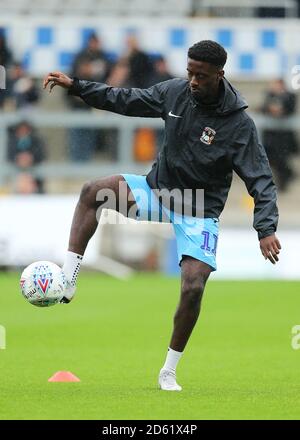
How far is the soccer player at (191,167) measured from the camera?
877cm

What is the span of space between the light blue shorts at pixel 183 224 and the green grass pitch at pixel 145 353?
1.03 m

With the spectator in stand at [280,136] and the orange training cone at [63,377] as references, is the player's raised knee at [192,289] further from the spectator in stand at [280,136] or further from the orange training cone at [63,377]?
the spectator in stand at [280,136]

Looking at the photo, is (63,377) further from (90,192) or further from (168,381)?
(90,192)

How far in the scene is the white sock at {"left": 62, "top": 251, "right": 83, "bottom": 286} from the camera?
9055 mm

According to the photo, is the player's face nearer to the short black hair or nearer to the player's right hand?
the short black hair

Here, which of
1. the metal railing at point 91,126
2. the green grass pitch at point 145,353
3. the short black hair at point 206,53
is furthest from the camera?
the metal railing at point 91,126

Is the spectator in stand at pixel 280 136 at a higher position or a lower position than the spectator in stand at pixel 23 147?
higher

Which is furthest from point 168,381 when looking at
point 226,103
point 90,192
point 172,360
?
point 226,103

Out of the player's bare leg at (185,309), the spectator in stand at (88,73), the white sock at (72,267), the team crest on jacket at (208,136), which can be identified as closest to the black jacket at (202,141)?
the team crest on jacket at (208,136)

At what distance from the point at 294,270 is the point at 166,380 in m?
11.4

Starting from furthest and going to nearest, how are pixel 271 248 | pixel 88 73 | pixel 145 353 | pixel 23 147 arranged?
pixel 88 73
pixel 23 147
pixel 145 353
pixel 271 248

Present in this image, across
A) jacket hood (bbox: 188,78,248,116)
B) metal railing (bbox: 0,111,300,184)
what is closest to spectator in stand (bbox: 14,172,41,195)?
metal railing (bbox: 0,111,300,184)

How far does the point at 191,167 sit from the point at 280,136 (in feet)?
39.1

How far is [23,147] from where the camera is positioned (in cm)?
2008
